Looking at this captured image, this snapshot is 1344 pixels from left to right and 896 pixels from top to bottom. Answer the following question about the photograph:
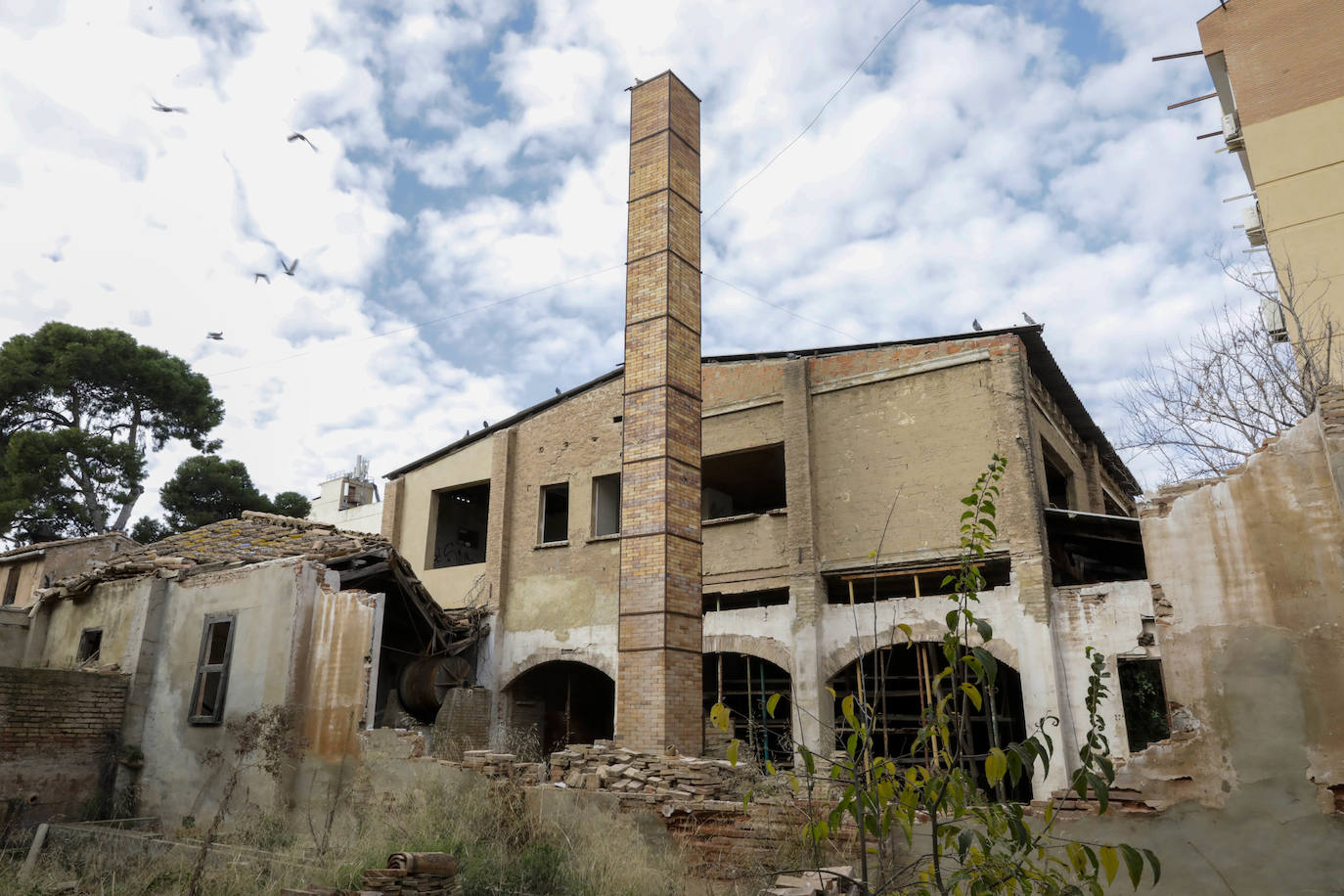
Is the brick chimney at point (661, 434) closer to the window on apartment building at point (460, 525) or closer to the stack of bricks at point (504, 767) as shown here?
the stack of bricks at point (504, 767)

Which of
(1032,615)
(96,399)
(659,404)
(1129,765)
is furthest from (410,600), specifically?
(96,399)

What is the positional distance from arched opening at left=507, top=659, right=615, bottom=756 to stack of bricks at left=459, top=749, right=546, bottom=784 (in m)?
5.87

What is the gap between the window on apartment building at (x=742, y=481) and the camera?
17.0 meters

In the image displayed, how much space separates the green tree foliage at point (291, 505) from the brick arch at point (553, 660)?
15561mm

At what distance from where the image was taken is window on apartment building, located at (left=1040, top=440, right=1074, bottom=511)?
15202mm

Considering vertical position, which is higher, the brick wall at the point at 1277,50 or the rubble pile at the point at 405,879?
the brick wall at the point at 1277,50

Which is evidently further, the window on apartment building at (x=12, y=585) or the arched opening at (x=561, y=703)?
the window on apartment building at (x=12, y=585)

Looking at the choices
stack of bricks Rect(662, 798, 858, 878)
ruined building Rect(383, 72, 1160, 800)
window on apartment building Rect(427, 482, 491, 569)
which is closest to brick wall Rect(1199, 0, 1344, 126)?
ruined building Rect(383, 72, 1160, 800)

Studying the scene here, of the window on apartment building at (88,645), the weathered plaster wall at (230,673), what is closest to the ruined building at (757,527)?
the weathered plaster wall at (230,673)

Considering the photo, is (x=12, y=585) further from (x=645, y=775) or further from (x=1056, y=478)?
(x=1056, y=478)

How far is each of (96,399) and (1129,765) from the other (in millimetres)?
28466

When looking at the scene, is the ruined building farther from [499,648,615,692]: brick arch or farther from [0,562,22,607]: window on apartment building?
[0,562,22,607]: window on apartment building

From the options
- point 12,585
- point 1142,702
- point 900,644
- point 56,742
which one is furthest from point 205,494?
point 1142,702

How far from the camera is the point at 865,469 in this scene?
48.2 ft
